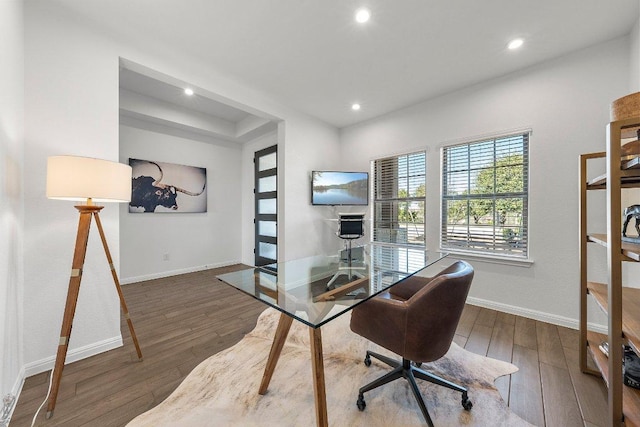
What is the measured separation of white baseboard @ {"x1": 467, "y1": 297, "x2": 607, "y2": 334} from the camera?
7.74 ft

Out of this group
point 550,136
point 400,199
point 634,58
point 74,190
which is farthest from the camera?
point 400,199

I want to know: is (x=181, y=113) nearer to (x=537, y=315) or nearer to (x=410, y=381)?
(x=410, y=381)

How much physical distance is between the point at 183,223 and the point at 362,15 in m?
4.27

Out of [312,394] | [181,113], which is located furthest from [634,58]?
[181,113]

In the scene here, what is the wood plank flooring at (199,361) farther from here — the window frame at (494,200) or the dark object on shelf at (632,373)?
the window frame at (494,200)

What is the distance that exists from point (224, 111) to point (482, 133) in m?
3.98

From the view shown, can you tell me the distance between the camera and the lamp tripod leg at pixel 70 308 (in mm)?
1436

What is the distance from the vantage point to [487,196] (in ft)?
9.78

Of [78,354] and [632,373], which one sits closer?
[632,373]

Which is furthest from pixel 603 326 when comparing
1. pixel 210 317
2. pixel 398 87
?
pixel 210 317

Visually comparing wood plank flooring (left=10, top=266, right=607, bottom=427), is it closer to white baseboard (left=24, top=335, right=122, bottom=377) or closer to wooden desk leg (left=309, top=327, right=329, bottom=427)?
white baseboard (left=24, top=335, right=122, bottom=377)

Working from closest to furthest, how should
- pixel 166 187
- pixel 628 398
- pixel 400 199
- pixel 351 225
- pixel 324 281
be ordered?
pixel 628 398, pixel 324 281, pixel 351 225, pixel 400 199, pixel 166 187

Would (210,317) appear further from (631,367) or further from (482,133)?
(482,133)

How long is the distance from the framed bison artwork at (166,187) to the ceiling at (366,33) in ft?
7.59
